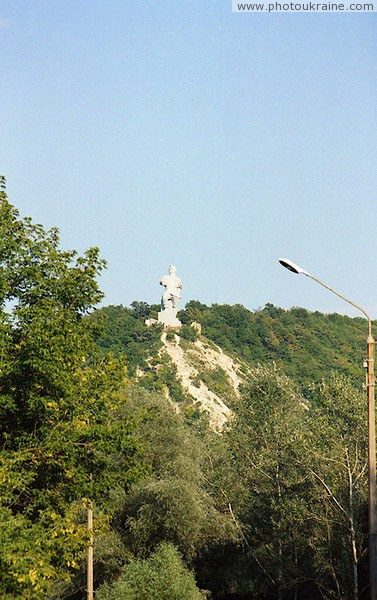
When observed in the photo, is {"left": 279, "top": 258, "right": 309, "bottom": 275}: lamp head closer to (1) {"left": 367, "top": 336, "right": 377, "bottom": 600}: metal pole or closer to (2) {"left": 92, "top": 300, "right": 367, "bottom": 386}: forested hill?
(1) {"left": 367, "top": 336, "right": 377, "bottom": 600}: metal pole

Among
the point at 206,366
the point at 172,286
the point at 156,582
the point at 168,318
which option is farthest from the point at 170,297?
the point at 156,582

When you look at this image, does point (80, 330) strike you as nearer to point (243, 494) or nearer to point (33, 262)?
point (33, 262)

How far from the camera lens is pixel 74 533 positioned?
21516 millimetres

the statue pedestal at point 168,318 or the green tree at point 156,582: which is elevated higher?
the statue pedestal at point 168,318

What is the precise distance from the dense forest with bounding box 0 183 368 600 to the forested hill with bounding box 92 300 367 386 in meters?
57.3

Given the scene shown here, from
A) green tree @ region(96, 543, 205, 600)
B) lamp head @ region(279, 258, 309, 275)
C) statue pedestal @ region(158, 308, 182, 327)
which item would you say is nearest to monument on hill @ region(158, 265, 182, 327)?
statue pedestal @ region(158, 308, 182, 327)

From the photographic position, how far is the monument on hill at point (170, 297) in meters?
98.9

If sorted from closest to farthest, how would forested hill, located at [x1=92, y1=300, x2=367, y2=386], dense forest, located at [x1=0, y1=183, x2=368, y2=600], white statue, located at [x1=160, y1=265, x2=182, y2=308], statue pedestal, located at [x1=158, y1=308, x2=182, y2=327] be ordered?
dense forest, located at [x1=0, y1=183, x2=368, y2=600], white statue, located at [x1=160, y1=265, x2=182, y2=308], statue pedestal, located at [x1=158, y1=308, x2=182, y2=327], forested hill, located at [x1=92, y1=300, x2=367, y2=386]

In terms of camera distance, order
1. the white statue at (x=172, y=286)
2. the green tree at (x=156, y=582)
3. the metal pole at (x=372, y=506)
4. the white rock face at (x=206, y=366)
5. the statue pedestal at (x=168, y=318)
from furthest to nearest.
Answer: the statue pedestal at (x=168, y=318) → the white rock face at (x=206, y=366) → the white statue at (x=172, y=286) → the green tree at (x=156, y=582) → the metal pole at (x=372, y=506)

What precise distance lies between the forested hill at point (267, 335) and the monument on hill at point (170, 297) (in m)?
3.31

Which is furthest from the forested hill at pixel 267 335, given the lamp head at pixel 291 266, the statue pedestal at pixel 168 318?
the lamp head at pixel 291 266

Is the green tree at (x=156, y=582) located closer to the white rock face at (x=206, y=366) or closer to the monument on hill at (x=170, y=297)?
the white rock face at (x=206, y=366)

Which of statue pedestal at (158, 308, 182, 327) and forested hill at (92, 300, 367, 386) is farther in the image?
forested hill at (92, 300, 367, 386)

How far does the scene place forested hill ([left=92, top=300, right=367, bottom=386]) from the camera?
11406cm
